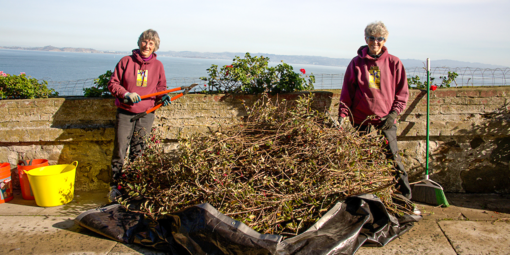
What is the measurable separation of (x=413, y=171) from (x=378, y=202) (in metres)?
1.53

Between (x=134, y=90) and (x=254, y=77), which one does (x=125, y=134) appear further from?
(x=254, y=77)

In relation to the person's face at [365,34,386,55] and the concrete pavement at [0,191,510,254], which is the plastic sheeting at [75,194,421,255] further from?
the person's face at [365,34,386,55]

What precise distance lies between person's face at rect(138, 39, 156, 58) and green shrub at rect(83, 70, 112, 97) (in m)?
1.05

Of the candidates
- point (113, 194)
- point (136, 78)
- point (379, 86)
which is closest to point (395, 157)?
point (379, 86)

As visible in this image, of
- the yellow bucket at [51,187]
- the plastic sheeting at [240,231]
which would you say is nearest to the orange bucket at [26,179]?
the yellow bucket at [51,187]

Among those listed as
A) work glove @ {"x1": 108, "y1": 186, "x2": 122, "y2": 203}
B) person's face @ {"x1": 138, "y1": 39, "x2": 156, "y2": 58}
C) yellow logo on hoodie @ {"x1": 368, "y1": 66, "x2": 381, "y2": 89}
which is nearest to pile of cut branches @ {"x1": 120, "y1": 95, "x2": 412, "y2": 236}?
work glove @ {"x1": 108, "y1": 186, "x2": 122, "y2": 203}

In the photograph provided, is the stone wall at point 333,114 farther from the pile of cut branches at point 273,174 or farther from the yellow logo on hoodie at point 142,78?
the pile of cut branches at point 273,174

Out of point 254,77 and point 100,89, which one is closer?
point 254,77

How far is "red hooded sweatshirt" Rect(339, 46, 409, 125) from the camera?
11.5 ft

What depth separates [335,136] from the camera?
341 cm

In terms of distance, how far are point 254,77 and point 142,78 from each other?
57.6 inches

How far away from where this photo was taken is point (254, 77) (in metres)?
4.43

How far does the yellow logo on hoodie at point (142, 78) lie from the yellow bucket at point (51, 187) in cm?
143

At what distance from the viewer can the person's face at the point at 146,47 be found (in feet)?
12.5
